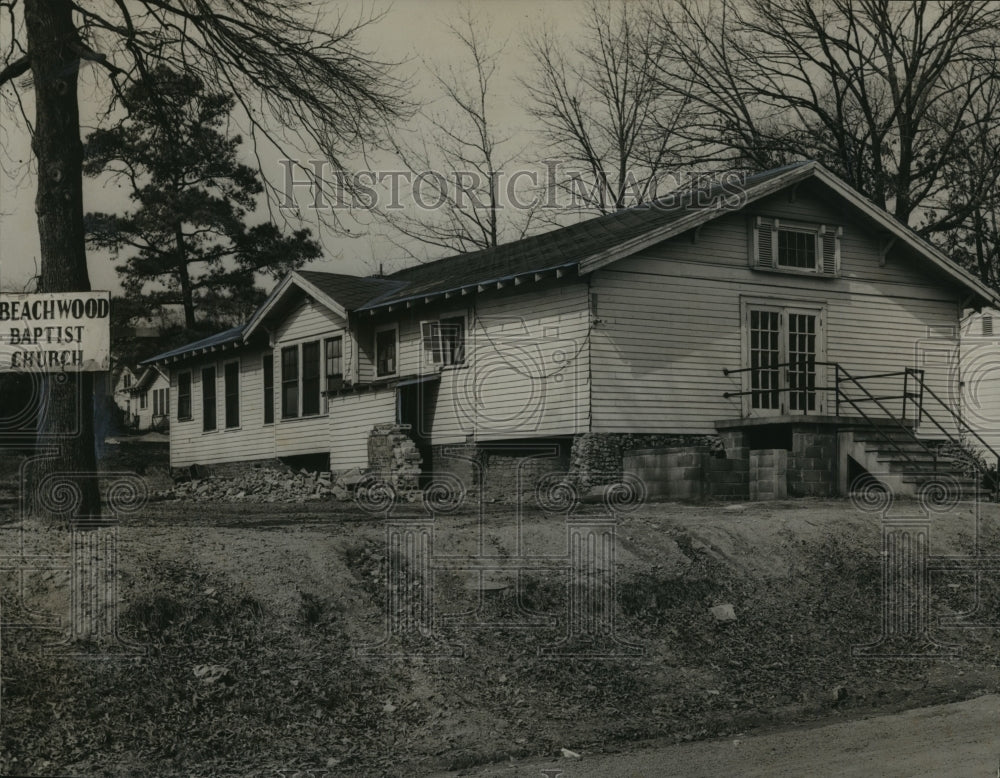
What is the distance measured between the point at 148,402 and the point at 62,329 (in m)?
31.8

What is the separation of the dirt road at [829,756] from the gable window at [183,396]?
24282 mm

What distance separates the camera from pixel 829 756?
31.0 ft

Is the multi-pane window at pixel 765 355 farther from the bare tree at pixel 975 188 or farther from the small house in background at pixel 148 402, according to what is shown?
the small house in background at pixel 148 402

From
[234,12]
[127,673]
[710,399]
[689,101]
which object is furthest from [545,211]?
[127,673]

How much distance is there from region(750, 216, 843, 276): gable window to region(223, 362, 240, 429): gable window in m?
13.2

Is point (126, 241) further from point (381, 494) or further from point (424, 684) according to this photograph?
point (424, 684)

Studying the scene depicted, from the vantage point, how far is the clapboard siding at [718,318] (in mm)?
21406

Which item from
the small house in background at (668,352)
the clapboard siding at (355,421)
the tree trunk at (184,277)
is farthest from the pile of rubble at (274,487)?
the tree trunk at (184,277)

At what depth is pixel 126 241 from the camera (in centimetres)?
2711

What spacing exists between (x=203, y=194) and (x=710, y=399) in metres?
10.9

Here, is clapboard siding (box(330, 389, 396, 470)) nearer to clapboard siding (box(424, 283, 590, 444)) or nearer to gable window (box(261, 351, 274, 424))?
clapboard siding (box(424, 283, 590, 444))

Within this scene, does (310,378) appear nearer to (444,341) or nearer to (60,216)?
(444,341)

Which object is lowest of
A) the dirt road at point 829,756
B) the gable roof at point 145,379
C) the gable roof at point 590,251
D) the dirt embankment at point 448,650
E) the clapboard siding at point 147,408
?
the dirt road at point 829,756

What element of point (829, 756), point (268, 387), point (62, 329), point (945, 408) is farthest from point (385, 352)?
point (829, 756)
